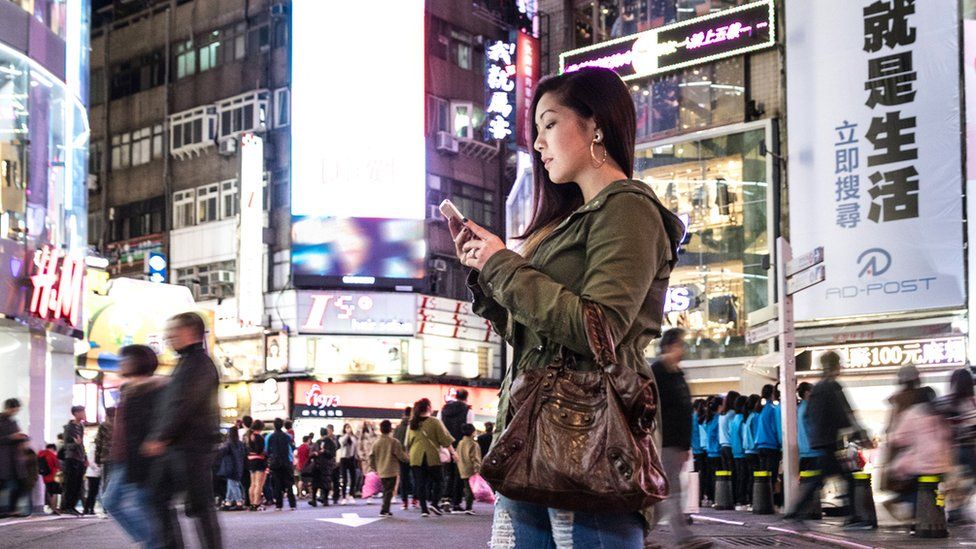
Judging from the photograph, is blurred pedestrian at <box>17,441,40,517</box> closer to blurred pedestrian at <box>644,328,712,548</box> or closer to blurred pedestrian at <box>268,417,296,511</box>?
blurred pedestrian at <box>268,417,296,511</box>

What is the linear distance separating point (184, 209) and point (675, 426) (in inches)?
1509

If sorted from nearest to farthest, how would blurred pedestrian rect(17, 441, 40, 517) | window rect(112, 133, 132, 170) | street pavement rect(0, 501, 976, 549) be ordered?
street pavement rect(0, 501, 976, 549)
blurred pedestrian rect(17, 441, 40, 517)
window rect(112, 133, 132, 170)

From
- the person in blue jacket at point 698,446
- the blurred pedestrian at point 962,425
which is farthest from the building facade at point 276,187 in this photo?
the blurred pedestrian at point 962,425

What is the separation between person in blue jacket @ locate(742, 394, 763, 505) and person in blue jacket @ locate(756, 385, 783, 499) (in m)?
0.18

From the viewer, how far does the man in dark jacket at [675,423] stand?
30.8 ft

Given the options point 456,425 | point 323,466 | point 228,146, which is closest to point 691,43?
point 323,466

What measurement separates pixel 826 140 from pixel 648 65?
6.77 metres

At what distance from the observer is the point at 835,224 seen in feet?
88.3

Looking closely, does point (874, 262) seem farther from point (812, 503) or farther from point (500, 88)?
point (500, 88)

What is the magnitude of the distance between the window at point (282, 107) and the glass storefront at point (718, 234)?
588 inches

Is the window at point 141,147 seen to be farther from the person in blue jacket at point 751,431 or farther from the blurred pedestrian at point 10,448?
the person in blue jacket at point 751,431

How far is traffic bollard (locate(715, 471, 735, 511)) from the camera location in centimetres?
1989

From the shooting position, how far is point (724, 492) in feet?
65.5

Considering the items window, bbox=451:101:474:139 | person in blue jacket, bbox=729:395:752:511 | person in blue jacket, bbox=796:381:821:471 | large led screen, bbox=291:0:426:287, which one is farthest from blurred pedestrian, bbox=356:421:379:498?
person in blue jacket, bbox=796:381:821:471
